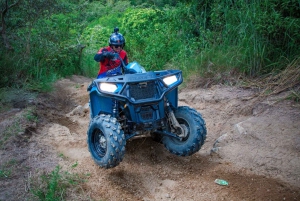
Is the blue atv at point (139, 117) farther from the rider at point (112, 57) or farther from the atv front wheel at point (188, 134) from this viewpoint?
the rider at point (112, 57)

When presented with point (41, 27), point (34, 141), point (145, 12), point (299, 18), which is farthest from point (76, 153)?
point (145, 12)

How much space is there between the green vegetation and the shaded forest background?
3.90m

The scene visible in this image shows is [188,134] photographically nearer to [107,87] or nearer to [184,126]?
[184,126]

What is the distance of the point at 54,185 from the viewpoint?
3.45 m

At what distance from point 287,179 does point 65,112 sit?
511 cm

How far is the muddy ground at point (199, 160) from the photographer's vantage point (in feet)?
12.2

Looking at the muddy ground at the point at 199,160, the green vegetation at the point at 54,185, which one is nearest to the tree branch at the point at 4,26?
the muddy ground at the point at 199,160

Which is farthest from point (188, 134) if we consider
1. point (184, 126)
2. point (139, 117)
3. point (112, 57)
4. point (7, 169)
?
point (7, 169)

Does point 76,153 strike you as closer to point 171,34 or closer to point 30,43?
point 30,43

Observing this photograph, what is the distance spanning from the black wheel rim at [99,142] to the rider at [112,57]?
98cm

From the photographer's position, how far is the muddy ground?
3715 millimetres

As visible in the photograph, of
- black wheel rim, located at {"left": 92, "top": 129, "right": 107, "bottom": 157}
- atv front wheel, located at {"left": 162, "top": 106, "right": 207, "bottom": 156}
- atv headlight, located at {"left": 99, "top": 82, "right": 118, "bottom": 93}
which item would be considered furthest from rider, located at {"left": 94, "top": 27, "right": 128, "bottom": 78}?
atv front wheel, located at {"left": 162, "top": 106, "right": 207, "bottom": 156}

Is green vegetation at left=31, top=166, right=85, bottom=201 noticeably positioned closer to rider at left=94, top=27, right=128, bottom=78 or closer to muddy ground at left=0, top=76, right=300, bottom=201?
muddy ground at left=0, top=76, right=300, bottom=201

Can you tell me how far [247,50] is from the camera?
20.8 ft
